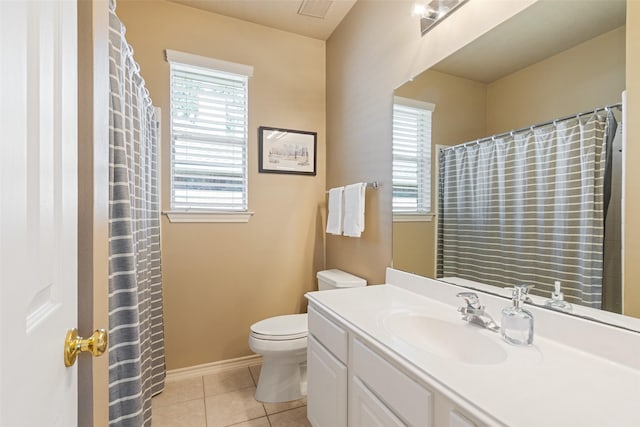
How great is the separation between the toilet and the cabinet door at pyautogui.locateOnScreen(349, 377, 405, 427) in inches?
29.2

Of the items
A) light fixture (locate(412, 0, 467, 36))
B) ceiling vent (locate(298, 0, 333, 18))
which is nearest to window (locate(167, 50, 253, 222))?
ceiling vent (locate(298, 0, 333, 18))

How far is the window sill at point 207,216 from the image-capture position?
7.20 feet

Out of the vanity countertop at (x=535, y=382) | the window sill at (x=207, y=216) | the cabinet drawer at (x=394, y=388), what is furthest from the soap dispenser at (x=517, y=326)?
the window sill at (x=207, y=216)

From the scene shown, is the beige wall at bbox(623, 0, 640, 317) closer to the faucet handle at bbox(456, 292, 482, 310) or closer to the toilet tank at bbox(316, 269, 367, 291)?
the faucet handle at bbox(456, 292, 482, 310)

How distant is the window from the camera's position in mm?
2227

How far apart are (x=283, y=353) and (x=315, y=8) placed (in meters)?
2.39

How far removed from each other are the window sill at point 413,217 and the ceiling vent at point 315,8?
5.29 ft

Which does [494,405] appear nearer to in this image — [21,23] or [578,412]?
[578,412]

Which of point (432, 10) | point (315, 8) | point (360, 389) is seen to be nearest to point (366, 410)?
point (360, 389)

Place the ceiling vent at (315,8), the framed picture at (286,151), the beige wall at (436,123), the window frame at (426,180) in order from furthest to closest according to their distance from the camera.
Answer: the framed picture at (286,151)
the ceiling vent at (315,8)
the window frame at (426,180)
the beige wall at (436,123)

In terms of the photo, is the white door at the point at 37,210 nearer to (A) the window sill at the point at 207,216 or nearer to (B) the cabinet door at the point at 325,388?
(B) the cabinet door at the point at 325,388

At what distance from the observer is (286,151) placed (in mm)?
2516

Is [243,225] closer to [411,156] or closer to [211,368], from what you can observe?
[211,368]

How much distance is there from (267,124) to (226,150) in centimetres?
39
